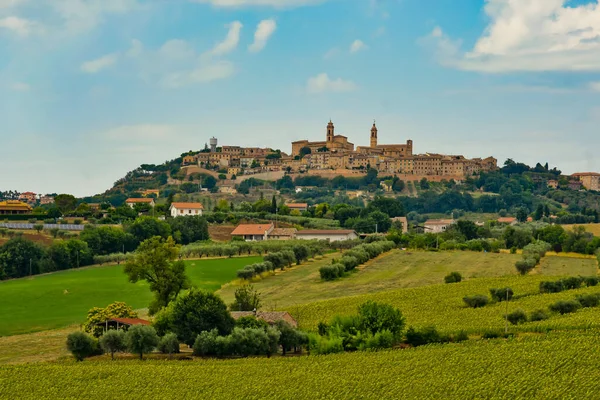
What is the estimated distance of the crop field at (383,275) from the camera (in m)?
49.4

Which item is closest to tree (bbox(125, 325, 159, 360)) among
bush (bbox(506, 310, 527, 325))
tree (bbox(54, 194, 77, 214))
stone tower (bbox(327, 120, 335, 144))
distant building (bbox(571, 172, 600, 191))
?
bush (bbox(506, 310, 527, 325))

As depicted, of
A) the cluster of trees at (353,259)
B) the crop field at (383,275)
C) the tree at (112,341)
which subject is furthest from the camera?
the cluster of trees at (353,259)

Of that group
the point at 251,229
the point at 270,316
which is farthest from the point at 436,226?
the point at 270,316

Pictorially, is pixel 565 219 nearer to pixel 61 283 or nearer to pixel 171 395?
pixel 61 283

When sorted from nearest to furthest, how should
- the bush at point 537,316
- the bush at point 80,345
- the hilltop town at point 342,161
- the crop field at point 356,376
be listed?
the crop field at point 356,376 < the bush at point 80,345 < the bush at point 537,316 < the hilltop town at point 342,161

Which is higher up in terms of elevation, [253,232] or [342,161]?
[342,161]

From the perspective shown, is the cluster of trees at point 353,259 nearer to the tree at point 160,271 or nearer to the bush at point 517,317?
the tree at point 160,271

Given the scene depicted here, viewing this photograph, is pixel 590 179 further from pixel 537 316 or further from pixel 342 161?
pixel 537 316

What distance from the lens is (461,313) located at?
134ft

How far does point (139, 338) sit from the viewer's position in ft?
107

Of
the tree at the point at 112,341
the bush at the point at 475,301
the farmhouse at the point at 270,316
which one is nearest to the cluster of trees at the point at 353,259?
the bush at the point at 475,301

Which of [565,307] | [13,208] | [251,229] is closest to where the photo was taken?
[565,307]

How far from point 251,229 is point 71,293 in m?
38.4

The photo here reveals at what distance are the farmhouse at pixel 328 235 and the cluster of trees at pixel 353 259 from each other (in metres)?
8.73
